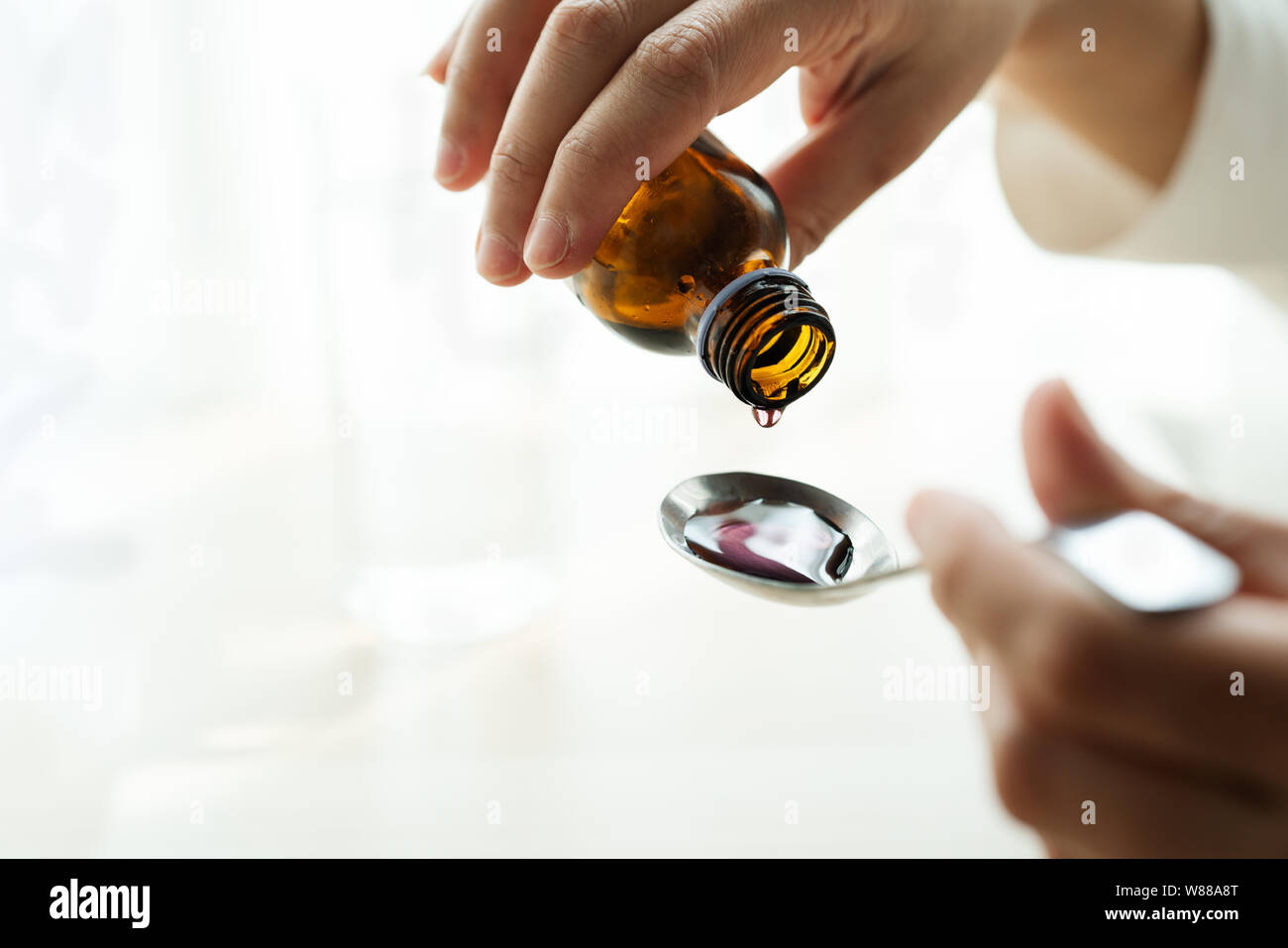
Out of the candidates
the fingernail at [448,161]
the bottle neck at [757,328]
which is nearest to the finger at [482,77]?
the fingernail at [448,161]

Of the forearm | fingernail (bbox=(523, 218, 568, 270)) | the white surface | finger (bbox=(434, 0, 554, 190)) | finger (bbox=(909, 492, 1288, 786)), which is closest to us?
finger (bbox=(909, 492, 1288, 786))

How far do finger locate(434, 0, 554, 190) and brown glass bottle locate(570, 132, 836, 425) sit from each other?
13 centimetres

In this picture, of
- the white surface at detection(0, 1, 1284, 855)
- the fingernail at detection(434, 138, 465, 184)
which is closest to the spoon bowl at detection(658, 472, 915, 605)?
the fingernail at detection(434, 138, 465, 184)

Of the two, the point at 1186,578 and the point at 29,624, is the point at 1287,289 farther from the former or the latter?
the point at 29,624

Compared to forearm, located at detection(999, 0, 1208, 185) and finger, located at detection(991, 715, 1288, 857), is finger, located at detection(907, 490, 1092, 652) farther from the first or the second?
forearm, located at detection(999, 0, 1208, 185)

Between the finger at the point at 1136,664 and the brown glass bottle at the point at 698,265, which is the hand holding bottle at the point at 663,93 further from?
the finger at the point at 1136,664

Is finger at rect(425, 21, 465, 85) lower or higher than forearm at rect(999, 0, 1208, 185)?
lower

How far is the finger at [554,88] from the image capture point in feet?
1.54

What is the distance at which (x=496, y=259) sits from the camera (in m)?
0.48

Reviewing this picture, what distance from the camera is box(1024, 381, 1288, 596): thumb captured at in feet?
1.43

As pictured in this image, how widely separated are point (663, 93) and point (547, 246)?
0.30ft

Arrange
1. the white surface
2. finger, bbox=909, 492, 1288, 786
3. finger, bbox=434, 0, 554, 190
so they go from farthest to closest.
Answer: the white surface, finger, bbox=434, 0, 554, 190, finger, bbox=909, 492, 1288, 786

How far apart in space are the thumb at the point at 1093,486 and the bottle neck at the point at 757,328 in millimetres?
114

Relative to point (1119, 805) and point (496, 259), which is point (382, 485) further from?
point (1119, 805)
